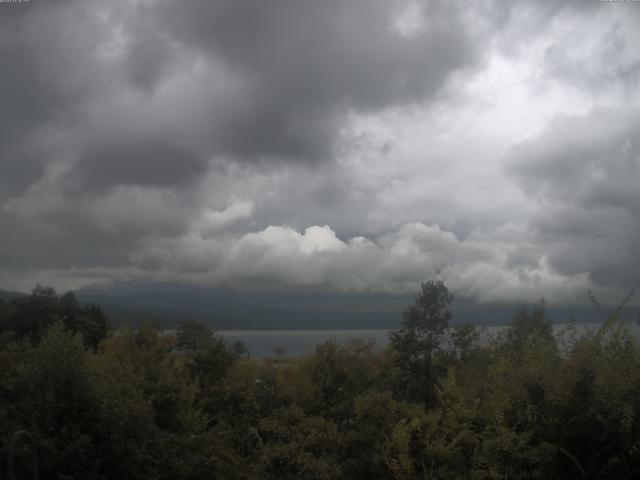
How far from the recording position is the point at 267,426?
56.1 ft

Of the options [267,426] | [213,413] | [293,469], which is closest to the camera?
[293,469]

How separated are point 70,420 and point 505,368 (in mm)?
9484

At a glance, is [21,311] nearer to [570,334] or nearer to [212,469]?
[212,469]

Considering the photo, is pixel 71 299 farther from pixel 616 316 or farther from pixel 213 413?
pixel 616 316

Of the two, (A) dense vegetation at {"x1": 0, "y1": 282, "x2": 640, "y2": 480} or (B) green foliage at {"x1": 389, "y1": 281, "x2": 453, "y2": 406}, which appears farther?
(B) green foliage at {"x1": 389, "y1": 281, "x2": 453, "y2": 406}

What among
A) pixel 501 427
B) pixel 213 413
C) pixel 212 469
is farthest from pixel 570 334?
pixel 213 413

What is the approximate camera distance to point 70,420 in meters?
12.7

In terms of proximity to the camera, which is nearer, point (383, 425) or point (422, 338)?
point (383, 425)

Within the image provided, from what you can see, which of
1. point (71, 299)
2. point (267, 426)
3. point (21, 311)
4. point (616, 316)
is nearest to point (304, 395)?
point (267, 426)

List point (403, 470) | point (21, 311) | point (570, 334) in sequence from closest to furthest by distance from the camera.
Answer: point (403, 470) < point (570, 334) < point (21, 311)

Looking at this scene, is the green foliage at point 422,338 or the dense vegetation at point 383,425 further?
the green foliage at point 422,338

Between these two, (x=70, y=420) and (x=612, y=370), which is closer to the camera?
(x=612, y=370)

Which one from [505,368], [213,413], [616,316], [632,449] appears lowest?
[213,413]

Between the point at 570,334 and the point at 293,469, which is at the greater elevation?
the point at 570,334
